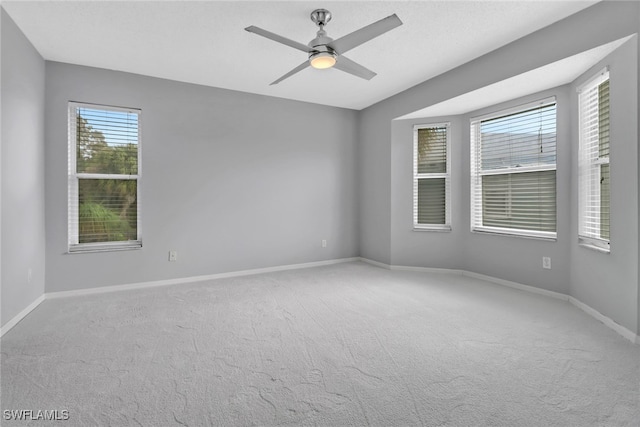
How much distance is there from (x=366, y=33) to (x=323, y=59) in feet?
1.43

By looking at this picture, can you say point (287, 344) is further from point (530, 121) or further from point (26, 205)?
point (530, 121)

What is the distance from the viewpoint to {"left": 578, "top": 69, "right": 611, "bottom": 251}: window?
291 centimetres

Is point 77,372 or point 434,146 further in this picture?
point 434,146

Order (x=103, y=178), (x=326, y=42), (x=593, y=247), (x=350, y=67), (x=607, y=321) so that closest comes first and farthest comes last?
(x=326, y=42) < (x=607, y=321) < (x=350, y=67) < (x=593, y=247) < (x=103, y=178)

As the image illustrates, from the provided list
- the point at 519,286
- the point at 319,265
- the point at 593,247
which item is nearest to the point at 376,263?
the point at 319,265

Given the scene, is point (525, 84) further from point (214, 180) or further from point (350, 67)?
point (214, 180)

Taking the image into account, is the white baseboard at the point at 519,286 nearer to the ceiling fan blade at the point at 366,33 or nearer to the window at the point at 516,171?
the window at the point at 516,171

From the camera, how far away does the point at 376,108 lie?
5215 mm

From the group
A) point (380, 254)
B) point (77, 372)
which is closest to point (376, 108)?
point (380, 254)

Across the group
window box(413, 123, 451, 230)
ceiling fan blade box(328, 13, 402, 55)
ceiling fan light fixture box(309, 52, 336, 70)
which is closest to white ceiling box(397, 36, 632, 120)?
window box(413, 123, 451, 230)

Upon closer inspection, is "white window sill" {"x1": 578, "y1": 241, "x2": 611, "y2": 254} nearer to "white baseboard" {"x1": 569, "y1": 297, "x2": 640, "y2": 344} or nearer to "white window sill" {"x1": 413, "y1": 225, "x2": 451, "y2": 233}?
"white baseboard" {"x1": 569, "y1": 297, "x2": 640, "y2": 344}

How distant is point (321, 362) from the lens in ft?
7.11

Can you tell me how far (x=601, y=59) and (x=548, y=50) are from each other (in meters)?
0.44

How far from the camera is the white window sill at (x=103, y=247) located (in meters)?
3.71
